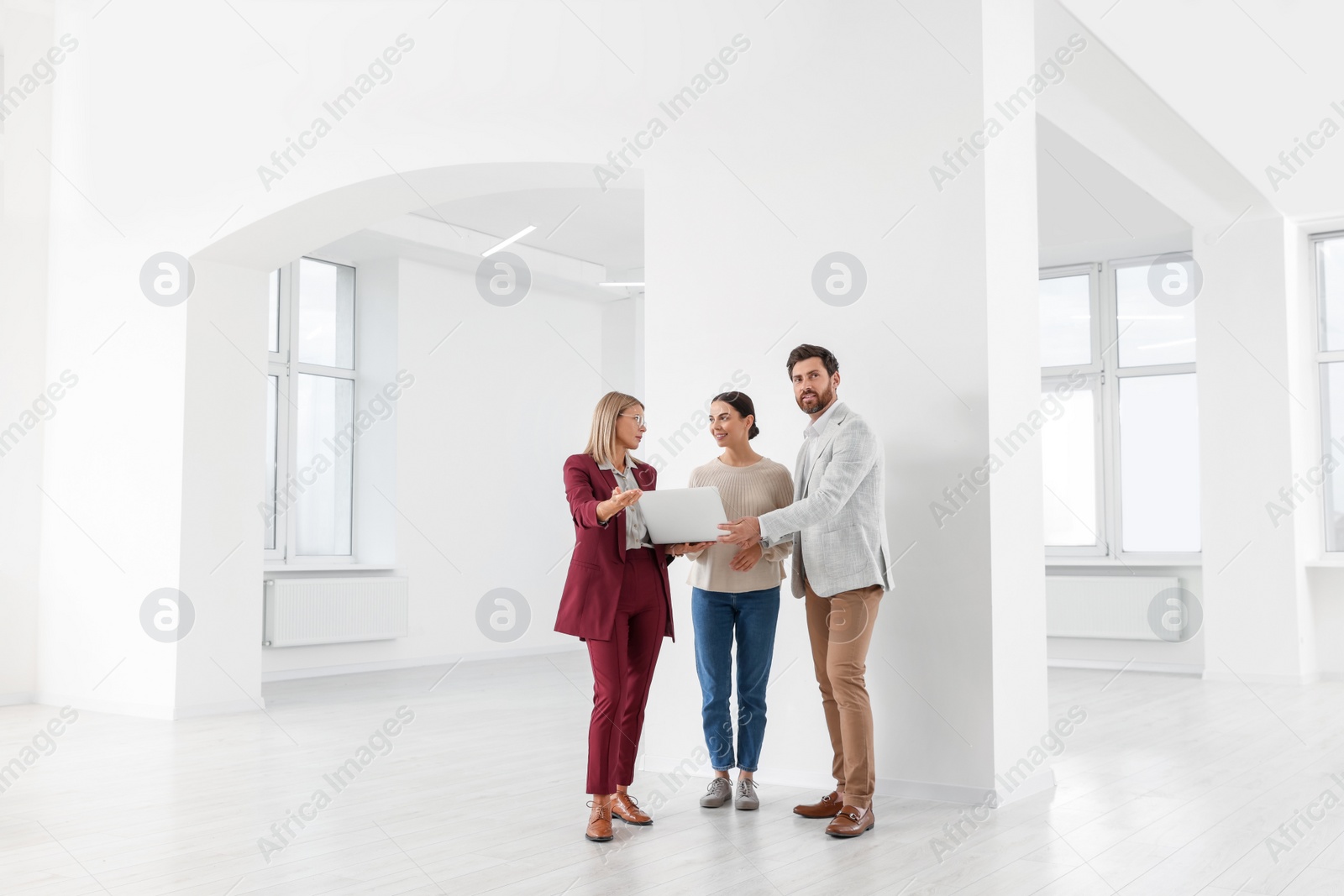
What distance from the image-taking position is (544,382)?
34.0ft

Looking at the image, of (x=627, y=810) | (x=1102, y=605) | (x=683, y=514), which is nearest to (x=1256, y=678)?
(x=1102, y=605)

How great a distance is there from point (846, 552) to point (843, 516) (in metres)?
0.12

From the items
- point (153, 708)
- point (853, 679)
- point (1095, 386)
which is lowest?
point (153, 708)

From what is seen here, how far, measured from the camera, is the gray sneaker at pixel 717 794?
3.91 metres

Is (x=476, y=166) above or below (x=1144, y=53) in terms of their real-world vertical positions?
below

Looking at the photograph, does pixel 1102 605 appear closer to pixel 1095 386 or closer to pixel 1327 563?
pixel 1327 563

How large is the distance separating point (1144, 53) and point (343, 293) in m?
6.21

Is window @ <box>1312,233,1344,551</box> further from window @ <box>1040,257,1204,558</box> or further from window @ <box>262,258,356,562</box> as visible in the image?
window @ <box>262,258,356,562</box>

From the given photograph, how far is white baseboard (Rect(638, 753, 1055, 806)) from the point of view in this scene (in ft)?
13.0

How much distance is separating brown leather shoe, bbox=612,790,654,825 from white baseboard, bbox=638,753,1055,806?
22.5 inches

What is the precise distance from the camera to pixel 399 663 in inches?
352

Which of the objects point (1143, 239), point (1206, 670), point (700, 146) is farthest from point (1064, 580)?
point (700, 146)

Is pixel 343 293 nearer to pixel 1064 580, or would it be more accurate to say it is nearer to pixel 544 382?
pixel 544 382

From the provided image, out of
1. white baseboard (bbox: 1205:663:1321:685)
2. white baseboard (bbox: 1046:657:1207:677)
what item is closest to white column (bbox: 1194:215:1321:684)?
white baseboard (bbox: 1205:663:1321:685)
